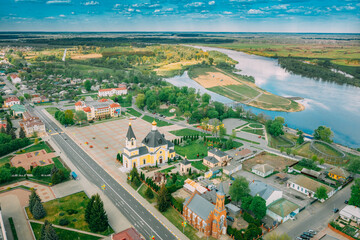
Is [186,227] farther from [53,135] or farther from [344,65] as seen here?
[344,65]

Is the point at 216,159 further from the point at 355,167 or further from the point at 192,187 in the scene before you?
the point at 355,167

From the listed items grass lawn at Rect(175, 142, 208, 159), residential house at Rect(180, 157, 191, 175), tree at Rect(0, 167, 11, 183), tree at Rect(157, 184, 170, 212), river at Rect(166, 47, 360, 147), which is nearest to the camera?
tree at Rect(157, 184, 170, 212)

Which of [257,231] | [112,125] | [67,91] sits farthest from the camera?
[67,91]

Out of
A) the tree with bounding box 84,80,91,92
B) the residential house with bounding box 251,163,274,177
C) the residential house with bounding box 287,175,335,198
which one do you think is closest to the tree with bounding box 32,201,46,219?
the residential house with bounding box 251,163,274,177

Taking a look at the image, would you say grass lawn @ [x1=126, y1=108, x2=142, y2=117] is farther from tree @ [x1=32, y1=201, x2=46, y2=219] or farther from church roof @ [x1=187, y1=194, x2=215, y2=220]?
church roof @ [x1=187, y1=194, x2=215, y2=220]

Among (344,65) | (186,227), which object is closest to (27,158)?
(186,227)

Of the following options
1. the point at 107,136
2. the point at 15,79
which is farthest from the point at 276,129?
the point at 15,79
